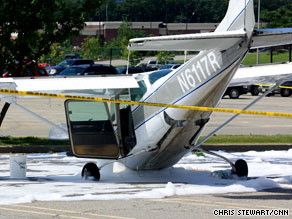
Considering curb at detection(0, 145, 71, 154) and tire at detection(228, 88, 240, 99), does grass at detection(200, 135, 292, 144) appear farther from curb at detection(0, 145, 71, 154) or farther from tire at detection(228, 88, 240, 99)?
tire at detection(228, 88, 240, 99)

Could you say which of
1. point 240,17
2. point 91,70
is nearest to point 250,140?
point 240,17

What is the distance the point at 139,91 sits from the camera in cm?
1196

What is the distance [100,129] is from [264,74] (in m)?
3.26

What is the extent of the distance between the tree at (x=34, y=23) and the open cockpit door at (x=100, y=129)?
17.0 feet

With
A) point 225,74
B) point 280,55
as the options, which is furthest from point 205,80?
point 280,55

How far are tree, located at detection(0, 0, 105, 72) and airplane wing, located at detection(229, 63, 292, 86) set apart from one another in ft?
19.7

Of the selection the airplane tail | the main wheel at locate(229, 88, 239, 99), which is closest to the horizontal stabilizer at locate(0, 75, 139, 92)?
the airplane tail

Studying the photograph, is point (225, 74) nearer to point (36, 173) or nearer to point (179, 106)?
point (179, 106)

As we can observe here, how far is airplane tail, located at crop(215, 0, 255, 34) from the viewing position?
33.7 ft

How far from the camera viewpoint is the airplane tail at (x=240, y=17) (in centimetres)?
1027

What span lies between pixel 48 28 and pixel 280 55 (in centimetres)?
6838

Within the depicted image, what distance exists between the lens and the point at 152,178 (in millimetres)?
12266

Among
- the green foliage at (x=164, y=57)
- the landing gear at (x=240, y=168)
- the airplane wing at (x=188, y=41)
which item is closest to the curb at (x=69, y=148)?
the landing gear at (x=240, y=168)

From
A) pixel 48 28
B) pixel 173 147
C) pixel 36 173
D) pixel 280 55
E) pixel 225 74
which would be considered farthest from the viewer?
pixel 280 55
